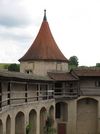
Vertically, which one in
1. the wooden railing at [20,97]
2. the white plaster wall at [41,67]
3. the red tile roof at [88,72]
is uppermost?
the white plaster wall at [41,67]

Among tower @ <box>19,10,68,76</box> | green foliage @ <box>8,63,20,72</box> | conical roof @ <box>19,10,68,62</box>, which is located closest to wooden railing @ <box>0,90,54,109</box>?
tower @ <box>19,10,68,76</box>

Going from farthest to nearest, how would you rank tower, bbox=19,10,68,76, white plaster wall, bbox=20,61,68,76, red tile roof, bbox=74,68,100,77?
tower, bbox=19,10,68,76 → white plaster wall, bbox=20,61,68,76 → red tile roof, bbox=74,68,100,77

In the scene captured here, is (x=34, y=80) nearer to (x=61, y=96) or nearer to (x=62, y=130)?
(x=61, y=96)

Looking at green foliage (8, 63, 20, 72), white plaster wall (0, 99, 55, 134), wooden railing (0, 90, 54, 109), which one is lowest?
white plaster wall (0, 99, 55, 134)

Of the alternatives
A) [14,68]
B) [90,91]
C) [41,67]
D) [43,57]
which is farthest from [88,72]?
[14,68]

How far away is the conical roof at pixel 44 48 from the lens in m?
51.8

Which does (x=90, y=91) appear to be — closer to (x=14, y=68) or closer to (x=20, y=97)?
(x=20, y=97)

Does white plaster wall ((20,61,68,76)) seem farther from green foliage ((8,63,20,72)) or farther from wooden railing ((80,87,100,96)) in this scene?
green foliage ((8,63,20,72))

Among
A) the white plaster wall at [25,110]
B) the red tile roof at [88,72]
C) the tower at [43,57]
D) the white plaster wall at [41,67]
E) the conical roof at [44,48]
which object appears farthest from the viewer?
the conical roof at [44,48]

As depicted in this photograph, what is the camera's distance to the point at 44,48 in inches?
2088

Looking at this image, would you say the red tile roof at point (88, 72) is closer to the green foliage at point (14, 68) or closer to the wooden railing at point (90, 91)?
the wooden railing at point (90, 91)

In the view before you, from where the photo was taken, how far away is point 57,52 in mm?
53438

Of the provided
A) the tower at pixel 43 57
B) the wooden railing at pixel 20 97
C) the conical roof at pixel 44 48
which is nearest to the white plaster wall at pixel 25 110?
the wooden railing at pixel 20 97

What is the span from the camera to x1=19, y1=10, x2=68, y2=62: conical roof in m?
51.8
